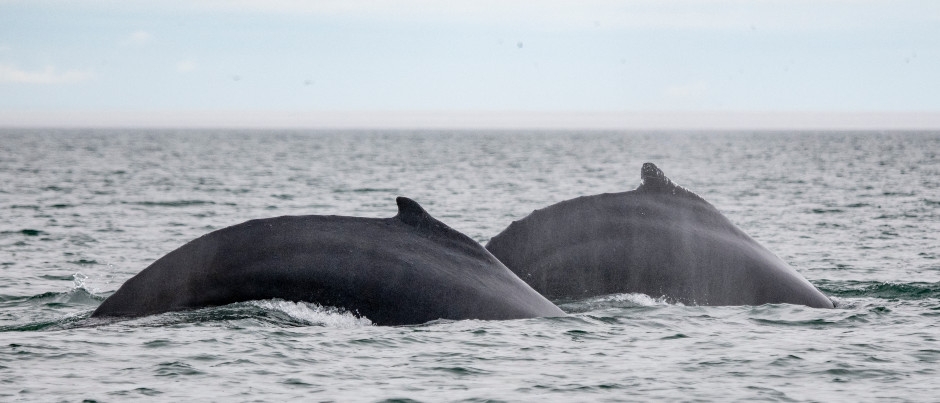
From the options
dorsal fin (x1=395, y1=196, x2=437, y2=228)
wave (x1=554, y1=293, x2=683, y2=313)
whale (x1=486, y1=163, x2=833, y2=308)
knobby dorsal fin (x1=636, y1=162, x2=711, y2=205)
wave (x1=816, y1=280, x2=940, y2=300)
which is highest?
knobby dorsal fin (x1=636, y1=162, x2=711, y2=205)

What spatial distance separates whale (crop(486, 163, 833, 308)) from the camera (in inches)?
465

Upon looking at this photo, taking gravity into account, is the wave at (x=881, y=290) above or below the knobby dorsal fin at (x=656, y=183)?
below

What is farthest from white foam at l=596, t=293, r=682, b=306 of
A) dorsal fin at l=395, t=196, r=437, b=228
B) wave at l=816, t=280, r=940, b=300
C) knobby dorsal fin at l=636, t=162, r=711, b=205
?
wave at l=816, t=280, r=940, b=300

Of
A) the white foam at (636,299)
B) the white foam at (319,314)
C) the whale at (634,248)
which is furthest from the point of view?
the white foam at (636,299)

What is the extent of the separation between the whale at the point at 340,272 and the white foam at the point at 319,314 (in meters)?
0.10

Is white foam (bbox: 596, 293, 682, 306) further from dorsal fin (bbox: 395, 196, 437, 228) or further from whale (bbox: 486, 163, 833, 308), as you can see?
dorsal fin (bbox: 395, 196, 437, 228)

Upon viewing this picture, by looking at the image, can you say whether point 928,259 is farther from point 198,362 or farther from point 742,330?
point 198,362

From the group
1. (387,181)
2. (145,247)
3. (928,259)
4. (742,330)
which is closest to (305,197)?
(387,181)

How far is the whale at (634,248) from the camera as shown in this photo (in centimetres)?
1181

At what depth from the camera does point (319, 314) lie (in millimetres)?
10484

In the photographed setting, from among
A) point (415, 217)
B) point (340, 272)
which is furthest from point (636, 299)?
point (340, 272)

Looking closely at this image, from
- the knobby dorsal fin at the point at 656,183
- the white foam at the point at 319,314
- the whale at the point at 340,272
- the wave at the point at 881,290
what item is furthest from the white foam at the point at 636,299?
the wave at the point at 881,290

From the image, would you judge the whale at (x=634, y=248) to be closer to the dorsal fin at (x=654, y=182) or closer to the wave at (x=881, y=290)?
the dorsal fin at (x=654, y=182)

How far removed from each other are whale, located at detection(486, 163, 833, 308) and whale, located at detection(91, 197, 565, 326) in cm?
136
